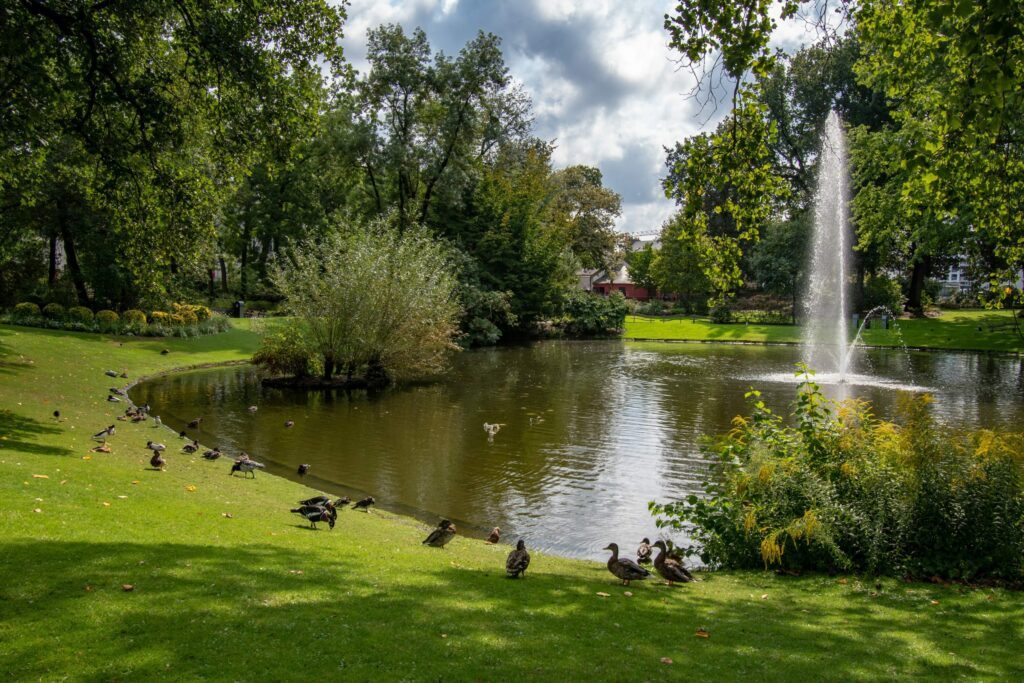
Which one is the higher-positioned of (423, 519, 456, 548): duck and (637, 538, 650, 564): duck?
(423, 519, 456, 548): duck

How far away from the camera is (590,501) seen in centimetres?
1477

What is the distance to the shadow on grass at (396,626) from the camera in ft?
17.7

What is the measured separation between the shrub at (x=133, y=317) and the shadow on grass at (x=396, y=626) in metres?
33.7

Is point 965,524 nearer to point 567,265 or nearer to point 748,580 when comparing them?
point 748,580

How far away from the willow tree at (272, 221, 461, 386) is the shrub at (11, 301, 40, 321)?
1521 cm

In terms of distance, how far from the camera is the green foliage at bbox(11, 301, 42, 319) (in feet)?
115

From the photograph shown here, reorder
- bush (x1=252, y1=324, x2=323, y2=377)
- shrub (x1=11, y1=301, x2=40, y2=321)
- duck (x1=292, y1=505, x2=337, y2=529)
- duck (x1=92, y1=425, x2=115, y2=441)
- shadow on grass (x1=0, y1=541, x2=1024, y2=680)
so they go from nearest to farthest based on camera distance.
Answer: shadow on grass (x1=0, y1=541, x2=1024, y2=680) → duck (x1=292, y1=505, x2=337, y2=529) → duck (x1=92, y1=425, x2=115, y2=441) → bush (x1=252, y1=324, x2=323, y2=377) → shrub (x1=11, y1=301, x2=40, y2=321)

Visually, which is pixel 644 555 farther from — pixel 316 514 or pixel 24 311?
pixel 24 311

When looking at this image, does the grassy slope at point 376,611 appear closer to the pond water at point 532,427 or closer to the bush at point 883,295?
the pond water at point 532,427

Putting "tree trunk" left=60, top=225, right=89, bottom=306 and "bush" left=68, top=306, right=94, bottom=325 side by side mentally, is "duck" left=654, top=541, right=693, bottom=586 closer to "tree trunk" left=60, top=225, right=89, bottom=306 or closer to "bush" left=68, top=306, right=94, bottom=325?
"bush" left=68, top=306, right=94, bottom=325

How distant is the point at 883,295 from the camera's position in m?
64.8

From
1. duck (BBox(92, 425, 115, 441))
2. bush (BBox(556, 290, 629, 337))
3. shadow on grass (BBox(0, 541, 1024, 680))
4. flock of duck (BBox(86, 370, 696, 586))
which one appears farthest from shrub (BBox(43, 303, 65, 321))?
bush (BBox(556, 290, 629, 337))

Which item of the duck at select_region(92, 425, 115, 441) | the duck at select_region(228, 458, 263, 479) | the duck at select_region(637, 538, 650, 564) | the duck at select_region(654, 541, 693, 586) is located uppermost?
the duck at select_region(92, 425, 115, 441)

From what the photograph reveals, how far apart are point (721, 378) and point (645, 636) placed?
29368mm
